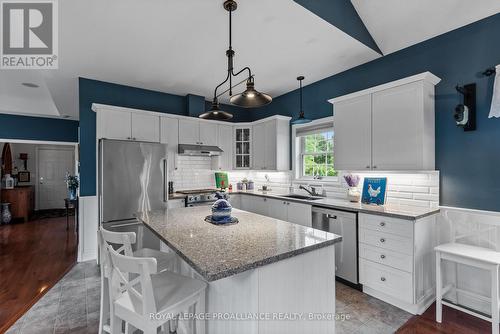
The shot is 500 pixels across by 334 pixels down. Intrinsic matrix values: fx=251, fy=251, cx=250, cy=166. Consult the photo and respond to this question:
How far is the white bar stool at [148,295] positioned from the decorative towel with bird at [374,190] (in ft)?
7.48

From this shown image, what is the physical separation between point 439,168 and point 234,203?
3.02 m

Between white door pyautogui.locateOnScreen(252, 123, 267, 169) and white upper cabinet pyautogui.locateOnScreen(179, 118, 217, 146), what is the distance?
77cm

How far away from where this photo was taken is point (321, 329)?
1537 millimetres

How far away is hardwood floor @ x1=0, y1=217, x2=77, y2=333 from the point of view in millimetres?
2570

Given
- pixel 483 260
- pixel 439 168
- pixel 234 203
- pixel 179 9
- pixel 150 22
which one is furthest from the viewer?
pixel 234 203

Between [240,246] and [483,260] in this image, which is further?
[483,260]

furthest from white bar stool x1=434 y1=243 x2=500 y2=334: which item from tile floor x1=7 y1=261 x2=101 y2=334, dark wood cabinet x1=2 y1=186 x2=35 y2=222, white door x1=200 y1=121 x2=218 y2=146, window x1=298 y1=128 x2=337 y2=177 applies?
dark wood cabinet x1=2 y1=186 x2=35 y2=222

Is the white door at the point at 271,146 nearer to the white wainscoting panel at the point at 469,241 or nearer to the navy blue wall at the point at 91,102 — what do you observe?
the navy blue wall at the point at 91,102

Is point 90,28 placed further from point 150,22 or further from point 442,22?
point 442,22

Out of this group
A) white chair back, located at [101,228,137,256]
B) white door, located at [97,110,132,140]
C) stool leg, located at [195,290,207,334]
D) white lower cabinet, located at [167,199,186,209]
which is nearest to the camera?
white chair back, located at [101,228,137,256]

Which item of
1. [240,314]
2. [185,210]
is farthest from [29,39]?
[240,314]

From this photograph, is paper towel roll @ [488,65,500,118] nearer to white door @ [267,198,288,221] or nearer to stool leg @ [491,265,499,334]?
stool leg @ [491,265,499,334]

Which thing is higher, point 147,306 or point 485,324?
point 147,306

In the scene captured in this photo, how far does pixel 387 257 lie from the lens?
2467 millimetres
